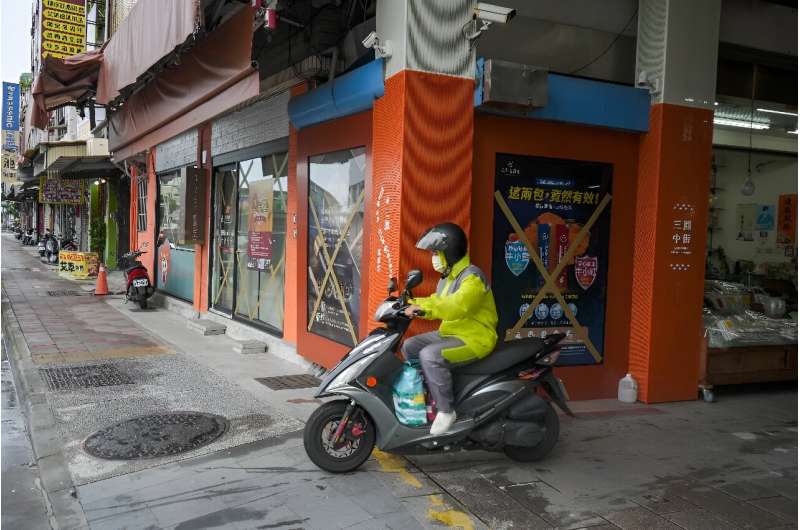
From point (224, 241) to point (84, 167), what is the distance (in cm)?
1231

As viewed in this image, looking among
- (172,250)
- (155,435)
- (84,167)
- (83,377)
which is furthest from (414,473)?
(84,167)

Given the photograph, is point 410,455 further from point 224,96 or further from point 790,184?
point 790,184

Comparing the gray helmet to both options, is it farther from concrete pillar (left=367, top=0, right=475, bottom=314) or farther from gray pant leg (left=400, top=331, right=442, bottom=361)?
concrete pillar (left=367, top=0, right=475, bottom=314)

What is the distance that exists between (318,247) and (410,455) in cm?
359

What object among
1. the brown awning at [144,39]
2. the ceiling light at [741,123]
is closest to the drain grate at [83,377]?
the brown awning at [144,39]

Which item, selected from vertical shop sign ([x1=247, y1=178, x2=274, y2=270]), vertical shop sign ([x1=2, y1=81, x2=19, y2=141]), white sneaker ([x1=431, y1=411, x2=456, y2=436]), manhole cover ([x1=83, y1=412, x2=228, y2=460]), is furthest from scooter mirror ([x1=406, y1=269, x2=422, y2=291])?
vertical shop sign ([x1=2, y1=81, x2=19, y2=141])

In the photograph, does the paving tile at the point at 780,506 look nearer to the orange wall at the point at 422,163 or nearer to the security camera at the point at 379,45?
the orange wall at the point at 422,163

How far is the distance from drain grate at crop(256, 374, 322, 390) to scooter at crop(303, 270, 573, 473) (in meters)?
2.69

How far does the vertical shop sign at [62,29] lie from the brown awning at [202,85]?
4.24m

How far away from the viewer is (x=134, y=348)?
9367 millimetres

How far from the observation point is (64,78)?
1177 cm

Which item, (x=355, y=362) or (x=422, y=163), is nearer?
(x=355, y=362)

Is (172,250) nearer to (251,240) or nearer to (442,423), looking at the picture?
(251,240)

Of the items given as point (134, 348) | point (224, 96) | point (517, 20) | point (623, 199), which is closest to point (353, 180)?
point (224, 96)
